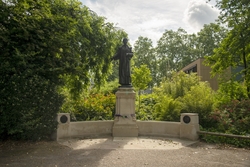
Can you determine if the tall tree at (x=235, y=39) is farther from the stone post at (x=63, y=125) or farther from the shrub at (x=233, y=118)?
the stone post at (x=63, y=125)

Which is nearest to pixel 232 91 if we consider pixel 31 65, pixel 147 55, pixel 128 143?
pixel 128 143

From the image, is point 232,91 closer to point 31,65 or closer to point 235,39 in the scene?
point 235,39

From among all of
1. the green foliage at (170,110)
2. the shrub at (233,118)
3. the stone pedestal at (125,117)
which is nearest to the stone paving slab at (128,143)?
the stone pedestal at (125,117)

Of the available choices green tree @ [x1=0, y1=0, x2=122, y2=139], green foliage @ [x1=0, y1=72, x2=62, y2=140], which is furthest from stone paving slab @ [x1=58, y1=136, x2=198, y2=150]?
green tree @ [x1=0, y1=0, x2=122, y2=139]

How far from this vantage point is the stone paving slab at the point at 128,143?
24.1ft

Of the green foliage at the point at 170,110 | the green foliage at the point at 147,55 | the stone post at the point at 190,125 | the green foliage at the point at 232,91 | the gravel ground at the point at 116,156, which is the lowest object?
the gravel ground at the point at 116,156

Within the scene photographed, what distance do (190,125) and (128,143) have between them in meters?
2.68

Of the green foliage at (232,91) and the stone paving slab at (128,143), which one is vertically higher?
the green foliage at (232,91)

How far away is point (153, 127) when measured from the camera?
9656 mm

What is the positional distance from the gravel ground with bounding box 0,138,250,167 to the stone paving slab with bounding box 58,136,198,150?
346 mm

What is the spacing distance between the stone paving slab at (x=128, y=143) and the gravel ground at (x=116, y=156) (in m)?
0.35

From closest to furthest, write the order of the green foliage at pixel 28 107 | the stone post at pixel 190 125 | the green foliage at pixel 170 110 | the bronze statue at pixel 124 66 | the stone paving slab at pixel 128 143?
the green foliage at pixel 28 107 < the stone paving slab at pixel 128 143 < the stone post at pixel 190 125 < the bronze statue at pixel 124 66 < the green foliage at pixel 170 110

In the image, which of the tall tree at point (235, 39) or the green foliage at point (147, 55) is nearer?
the tall tree at point (235, 39)

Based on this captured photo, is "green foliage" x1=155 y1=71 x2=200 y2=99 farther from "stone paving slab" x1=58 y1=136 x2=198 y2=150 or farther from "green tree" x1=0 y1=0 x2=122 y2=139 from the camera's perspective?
"green tree" x1=0 y1=0 x2=122 y2=139
